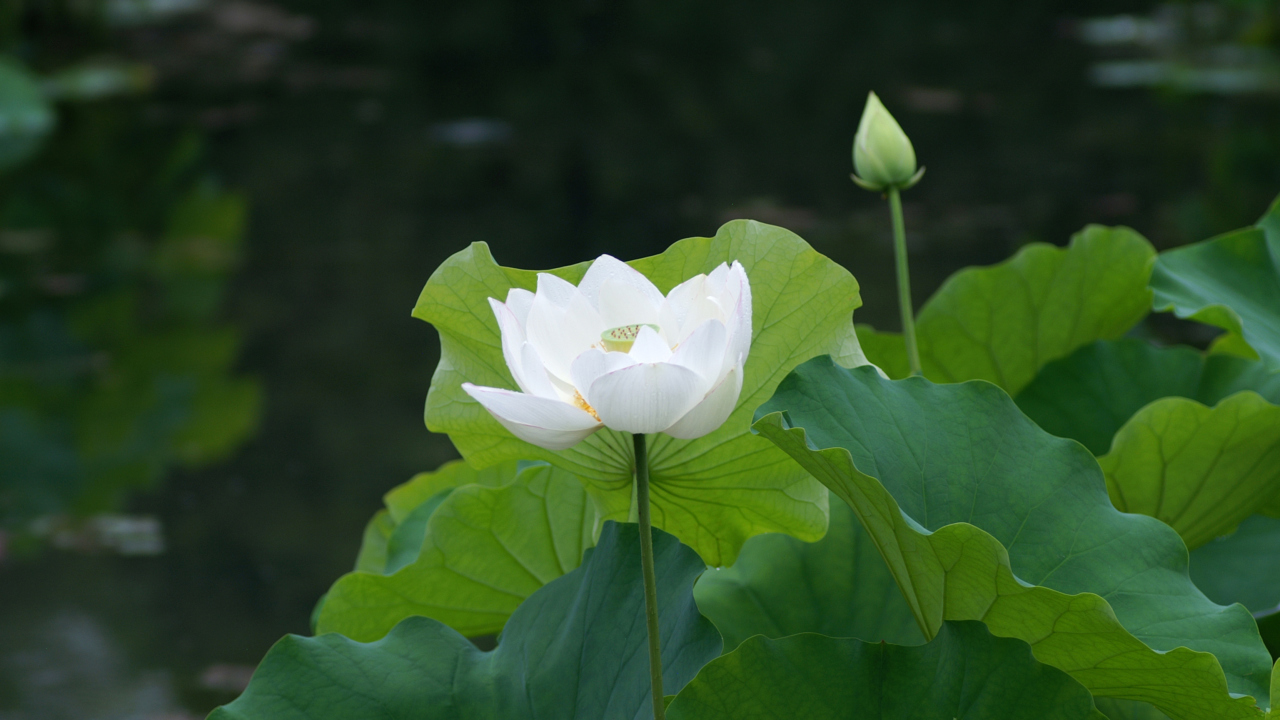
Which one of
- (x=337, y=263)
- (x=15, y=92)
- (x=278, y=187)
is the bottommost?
(x=337, y=263)

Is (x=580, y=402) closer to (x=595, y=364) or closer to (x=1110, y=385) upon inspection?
(x=595, y=364)

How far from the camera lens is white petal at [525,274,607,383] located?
0.50 metres

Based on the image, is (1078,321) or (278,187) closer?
(1078,321)

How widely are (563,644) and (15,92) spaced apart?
20.3 ft

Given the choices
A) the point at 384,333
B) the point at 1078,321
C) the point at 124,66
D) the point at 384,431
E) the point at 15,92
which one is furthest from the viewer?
the point at 124,66

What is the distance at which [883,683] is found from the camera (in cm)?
50

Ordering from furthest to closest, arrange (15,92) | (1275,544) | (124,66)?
(124,66)
(15,92)
(1275,544)

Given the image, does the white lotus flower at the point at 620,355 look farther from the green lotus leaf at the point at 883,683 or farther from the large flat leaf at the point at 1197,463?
the large flat leaf at the point at 1197,463

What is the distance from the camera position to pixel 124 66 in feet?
23.3

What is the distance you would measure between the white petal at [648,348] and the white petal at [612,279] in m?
0.05

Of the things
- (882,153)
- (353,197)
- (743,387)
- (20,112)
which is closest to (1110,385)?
(882,153)

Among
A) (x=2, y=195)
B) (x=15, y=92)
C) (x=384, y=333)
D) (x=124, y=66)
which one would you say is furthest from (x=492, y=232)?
(x=124, y=66)

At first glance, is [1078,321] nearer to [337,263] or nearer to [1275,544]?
[1275,544]

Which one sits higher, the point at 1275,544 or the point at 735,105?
the point at 735,105
